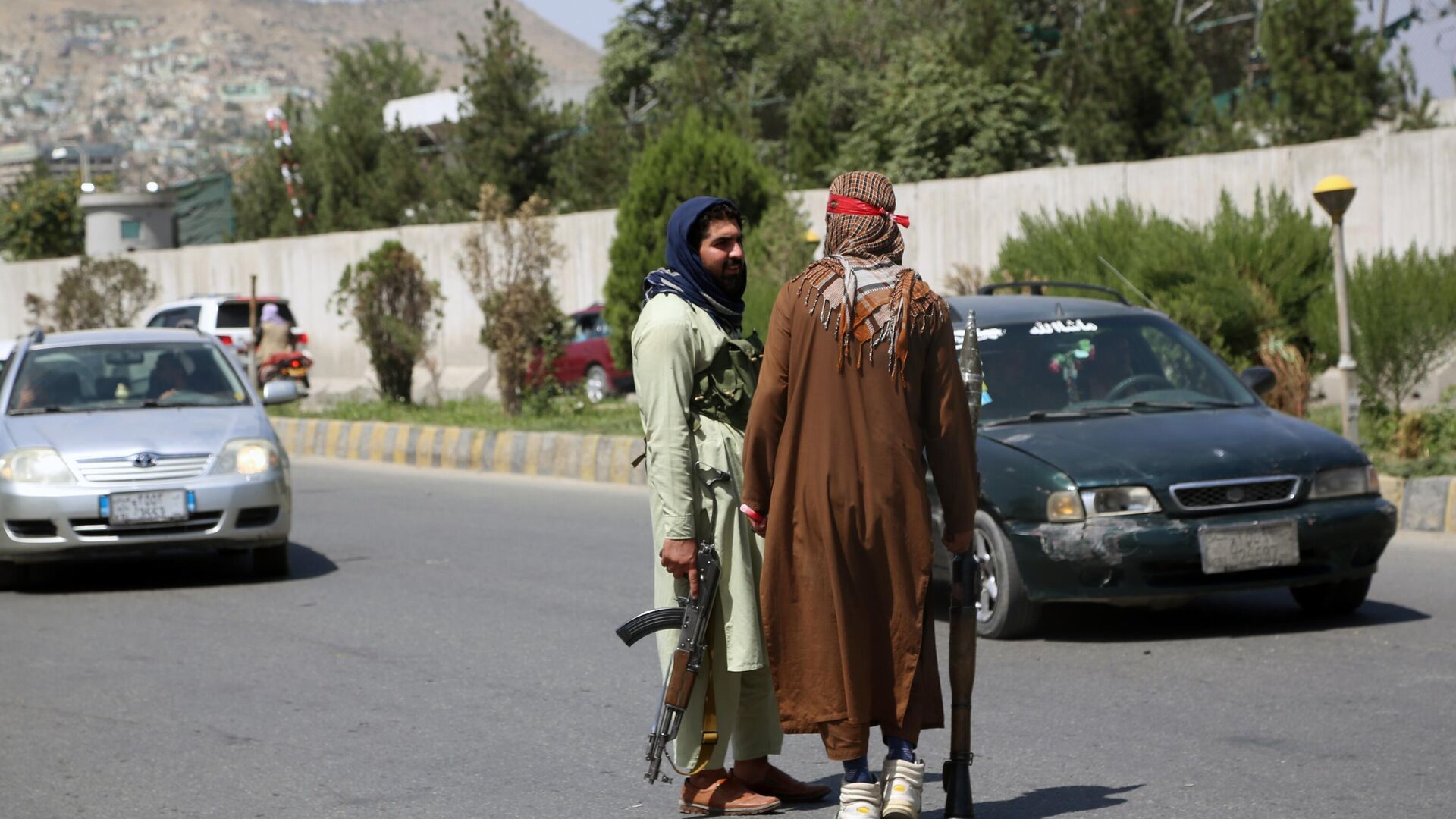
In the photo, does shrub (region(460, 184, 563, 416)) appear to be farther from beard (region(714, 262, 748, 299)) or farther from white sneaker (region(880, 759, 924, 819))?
white sneaker (region(880, 759, 924, 819))

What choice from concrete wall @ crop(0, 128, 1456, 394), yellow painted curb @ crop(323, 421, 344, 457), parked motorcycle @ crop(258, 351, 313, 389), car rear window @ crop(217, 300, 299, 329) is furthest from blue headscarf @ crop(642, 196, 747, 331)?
car rear window @ crop(217, 300, 299, 329)

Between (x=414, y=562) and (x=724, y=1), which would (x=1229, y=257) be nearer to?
(x=414, y=562)

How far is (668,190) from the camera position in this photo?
22.4 m

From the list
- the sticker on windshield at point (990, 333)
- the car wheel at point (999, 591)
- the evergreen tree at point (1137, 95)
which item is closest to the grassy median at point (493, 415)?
the sticker on windshield at point (990, 333)

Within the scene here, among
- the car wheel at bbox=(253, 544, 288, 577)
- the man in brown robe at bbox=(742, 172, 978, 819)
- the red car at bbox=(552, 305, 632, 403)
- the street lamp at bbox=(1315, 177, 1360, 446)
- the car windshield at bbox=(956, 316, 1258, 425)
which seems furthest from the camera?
the red car at bbox=(552, 305, 632, 403)

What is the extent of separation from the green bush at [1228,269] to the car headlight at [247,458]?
24.6 ft

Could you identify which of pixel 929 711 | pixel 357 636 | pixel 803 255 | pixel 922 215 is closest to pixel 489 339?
pixel 803 255

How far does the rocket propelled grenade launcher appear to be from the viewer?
474 centimetres

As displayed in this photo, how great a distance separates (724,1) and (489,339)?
39.3 metres

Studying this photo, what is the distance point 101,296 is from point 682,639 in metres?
29.7

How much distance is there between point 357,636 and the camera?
841cm

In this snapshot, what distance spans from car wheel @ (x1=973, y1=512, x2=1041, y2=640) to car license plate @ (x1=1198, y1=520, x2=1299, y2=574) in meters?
0.76

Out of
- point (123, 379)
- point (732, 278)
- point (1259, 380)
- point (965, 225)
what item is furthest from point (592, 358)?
point (732, 278)

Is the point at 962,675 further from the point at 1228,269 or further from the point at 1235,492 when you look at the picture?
the point at 1228,269
